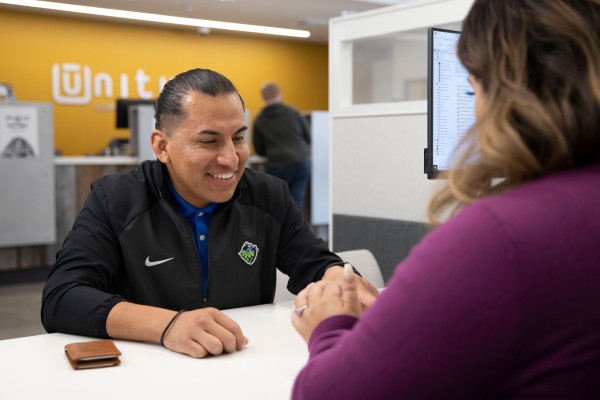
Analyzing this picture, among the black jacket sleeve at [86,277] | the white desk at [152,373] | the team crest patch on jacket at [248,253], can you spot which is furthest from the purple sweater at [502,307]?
the team crest patch on jacket at [248,253]

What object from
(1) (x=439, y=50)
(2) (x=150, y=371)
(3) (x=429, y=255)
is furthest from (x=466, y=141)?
(1) (x=439, y=50)

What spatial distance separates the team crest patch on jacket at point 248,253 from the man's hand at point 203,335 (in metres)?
0.44

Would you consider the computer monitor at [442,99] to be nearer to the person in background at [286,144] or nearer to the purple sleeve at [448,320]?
the purple sleeve at [448,320]

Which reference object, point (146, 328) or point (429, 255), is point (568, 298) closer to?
point (429, 255)

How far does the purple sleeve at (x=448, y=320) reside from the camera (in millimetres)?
604

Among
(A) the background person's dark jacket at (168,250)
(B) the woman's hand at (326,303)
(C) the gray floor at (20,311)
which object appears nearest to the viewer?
(B) the woman's hand at (326,303)

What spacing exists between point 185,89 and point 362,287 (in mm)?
625

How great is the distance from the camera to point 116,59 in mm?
8445

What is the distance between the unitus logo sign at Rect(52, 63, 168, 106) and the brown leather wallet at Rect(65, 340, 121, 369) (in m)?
6.96

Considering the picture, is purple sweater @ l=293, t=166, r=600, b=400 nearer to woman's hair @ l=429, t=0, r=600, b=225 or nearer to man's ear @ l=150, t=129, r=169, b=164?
woman's hair @ l=429, t=0, r=600, b=225

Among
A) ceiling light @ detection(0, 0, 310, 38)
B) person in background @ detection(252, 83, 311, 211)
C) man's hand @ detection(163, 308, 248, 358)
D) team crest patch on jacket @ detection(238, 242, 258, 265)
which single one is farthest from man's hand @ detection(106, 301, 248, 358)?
ceiling light @ detection(0, 0, 310, 38)

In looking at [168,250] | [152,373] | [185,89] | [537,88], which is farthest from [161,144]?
[537,88]

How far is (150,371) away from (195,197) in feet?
1.98

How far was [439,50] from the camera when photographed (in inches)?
71.4
